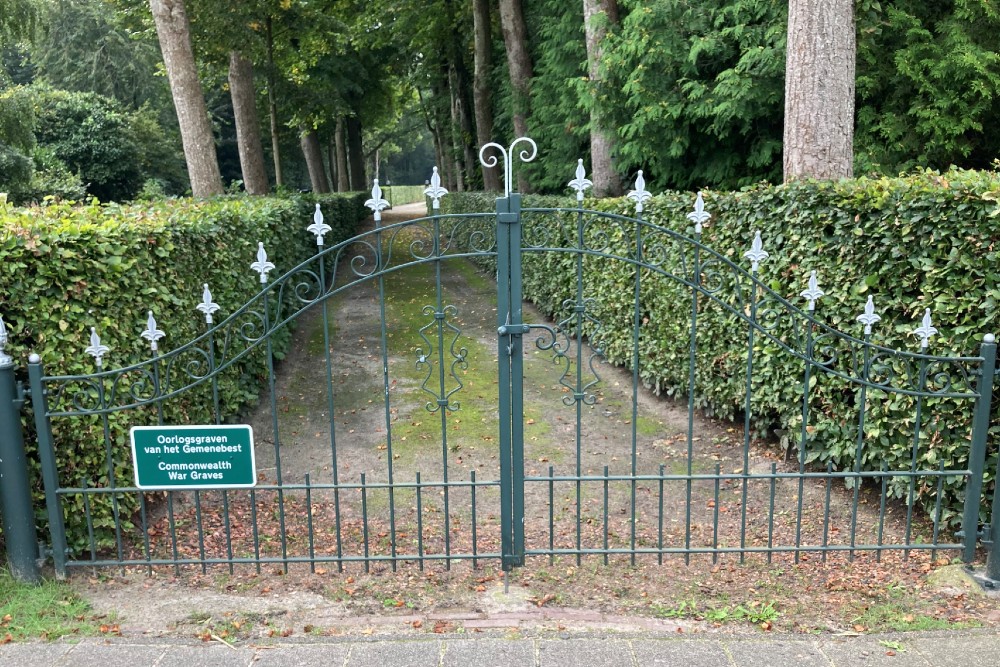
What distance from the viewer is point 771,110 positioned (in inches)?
371

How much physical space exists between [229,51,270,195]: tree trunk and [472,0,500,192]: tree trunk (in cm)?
612

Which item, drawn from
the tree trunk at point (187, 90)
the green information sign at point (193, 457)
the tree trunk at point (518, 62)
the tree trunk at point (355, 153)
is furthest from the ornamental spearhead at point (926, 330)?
the tree trunk at point (355, 153)

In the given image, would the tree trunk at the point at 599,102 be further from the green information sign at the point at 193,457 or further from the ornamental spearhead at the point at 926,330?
the green information sign at the point at 193,457

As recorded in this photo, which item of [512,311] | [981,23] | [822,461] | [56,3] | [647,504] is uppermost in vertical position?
[56,3]

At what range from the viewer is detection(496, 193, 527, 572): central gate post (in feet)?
12.5

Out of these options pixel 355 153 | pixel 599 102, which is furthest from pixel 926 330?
pixel 355 153

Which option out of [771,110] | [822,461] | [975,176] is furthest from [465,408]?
[771,110]

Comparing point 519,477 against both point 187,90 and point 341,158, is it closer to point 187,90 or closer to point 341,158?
point 187,90

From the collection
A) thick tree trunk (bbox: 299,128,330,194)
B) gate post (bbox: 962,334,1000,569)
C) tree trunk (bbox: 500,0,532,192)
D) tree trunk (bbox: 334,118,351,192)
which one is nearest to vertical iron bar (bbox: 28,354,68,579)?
gate post (bbox: 962,334,1000,569)

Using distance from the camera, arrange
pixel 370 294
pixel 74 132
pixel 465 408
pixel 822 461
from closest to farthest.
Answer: pixel 822 461
pixel 465 408
pixel 370 294
pixel 74 132

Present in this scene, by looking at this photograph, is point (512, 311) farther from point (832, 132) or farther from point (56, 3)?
point (56, 3)

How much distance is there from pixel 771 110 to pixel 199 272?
23.9 feet

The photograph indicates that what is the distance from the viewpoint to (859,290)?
4648mm

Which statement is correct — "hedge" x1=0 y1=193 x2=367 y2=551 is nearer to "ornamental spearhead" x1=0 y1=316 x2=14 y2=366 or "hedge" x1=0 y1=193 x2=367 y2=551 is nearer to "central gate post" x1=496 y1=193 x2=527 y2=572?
"ornamental spearhead" x1=0 y1=316 x2=14 y2=366
